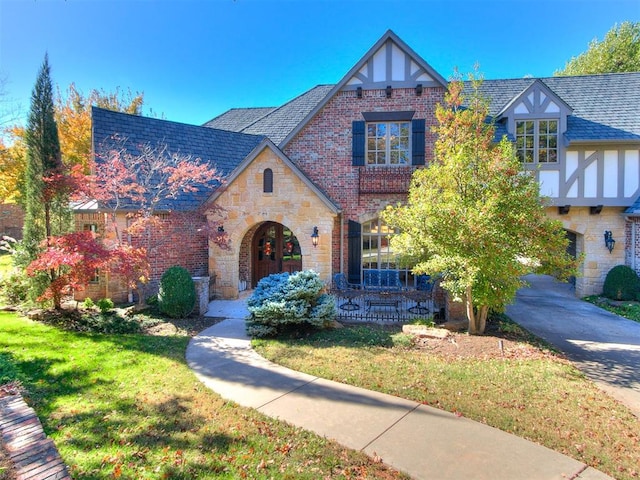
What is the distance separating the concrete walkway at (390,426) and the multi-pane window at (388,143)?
838 centimetres

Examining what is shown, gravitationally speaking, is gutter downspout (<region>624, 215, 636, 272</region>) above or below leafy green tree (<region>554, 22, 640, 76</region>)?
below

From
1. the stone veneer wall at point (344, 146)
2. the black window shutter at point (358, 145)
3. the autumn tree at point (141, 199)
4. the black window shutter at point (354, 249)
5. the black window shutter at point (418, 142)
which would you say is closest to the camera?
the autumn tree at point (141, 199)

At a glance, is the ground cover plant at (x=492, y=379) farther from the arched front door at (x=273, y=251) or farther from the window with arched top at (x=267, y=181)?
the arched front door at (x=273, y=251)

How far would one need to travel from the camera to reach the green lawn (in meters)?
3.70

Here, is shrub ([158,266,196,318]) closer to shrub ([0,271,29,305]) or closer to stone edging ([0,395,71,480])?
shrub ([0,271,29,305])

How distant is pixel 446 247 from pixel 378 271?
4663 mm

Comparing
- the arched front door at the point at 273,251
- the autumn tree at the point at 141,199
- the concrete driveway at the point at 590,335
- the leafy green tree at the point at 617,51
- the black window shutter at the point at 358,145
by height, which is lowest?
the concrete driveway at the point at 590,335

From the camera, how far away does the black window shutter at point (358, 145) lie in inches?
496

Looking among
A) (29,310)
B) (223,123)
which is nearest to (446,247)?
(29,310)

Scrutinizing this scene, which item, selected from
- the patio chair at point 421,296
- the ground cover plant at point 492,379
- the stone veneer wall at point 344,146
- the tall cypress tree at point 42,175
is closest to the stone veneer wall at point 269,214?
the stone veneer wall at point 344,146

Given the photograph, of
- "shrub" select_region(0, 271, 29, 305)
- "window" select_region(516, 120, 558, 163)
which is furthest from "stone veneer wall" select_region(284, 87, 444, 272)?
"shrub" select_region(0, 271, 29, 305)

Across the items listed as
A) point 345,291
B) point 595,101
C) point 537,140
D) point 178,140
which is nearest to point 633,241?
point 537,140

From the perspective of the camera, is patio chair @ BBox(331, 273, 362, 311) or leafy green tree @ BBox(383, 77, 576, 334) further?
patio chair @ BBox(331, 273, 362, 311)

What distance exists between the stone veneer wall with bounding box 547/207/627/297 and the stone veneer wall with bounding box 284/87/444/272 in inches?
225
